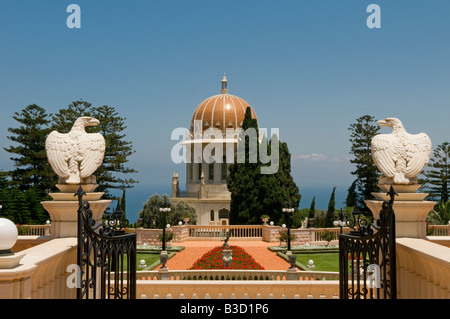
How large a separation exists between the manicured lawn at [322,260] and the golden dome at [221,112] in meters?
27.0

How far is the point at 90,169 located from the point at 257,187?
26.7m

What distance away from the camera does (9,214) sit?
31797 mm

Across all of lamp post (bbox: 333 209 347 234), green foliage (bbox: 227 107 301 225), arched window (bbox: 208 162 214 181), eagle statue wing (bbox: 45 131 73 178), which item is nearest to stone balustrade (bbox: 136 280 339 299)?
lamp post (bbox: 333 209 347 234)

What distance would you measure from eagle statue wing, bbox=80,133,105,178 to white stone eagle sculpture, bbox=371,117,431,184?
3.89m

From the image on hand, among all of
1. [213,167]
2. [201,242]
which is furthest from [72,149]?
[213,167]

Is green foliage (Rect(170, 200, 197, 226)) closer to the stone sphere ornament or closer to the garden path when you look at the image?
the garden path

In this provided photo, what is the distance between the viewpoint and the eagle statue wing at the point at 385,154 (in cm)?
619

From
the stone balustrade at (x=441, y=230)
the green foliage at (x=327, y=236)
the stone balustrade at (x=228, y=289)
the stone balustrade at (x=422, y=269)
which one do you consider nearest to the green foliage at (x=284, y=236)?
the green foliage at (x=327, y=236)

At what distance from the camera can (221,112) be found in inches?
1939

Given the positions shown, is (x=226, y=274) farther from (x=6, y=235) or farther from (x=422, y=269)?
(x=6, y=235)

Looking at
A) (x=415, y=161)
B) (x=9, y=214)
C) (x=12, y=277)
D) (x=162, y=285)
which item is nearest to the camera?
(x=12, y=277)

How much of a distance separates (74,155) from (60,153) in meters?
0.19

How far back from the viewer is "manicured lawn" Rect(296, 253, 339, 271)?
19062 mm
